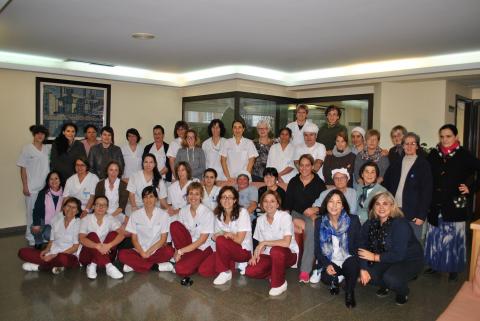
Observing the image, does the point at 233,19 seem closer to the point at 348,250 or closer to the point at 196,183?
the point at 196,183

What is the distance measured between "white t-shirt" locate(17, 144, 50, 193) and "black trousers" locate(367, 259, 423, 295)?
443 cm

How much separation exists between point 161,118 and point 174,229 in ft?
12.3

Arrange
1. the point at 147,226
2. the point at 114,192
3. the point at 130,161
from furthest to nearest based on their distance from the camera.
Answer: the point at 130,161
the point at 114,192
the point at 147,226

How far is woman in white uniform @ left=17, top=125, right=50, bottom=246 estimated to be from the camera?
5277 millimetres

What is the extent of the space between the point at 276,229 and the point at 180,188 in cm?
145

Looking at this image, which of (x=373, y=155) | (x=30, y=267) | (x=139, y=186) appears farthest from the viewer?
(x=139, y=186)

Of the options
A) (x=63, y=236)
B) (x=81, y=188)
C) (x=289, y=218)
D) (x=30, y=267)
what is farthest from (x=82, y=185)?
(x=289, y=218)

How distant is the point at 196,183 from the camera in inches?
168

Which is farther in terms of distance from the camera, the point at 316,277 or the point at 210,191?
the point at 210,191

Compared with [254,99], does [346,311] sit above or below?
below

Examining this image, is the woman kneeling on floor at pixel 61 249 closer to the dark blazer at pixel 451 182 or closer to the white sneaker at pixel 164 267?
the white sneaker at pixel 164 267

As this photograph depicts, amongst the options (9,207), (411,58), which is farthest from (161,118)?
(411,58)

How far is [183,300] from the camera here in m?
3.47

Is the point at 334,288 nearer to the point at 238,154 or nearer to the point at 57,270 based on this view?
the point at 238,154
